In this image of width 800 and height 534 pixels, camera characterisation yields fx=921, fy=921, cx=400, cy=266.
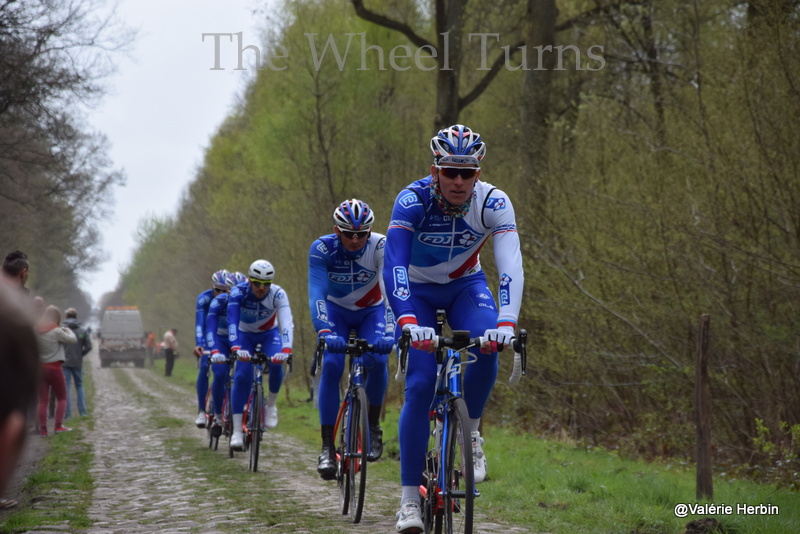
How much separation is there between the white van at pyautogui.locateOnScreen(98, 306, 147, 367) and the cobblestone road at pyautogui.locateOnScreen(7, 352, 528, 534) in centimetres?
3996

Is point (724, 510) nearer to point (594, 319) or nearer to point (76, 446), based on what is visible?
point (594, 319)

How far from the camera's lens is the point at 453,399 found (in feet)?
17.0

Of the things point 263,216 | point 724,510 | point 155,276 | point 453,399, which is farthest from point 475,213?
point 155,276

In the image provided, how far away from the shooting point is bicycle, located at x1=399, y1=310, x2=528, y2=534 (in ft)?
15.8

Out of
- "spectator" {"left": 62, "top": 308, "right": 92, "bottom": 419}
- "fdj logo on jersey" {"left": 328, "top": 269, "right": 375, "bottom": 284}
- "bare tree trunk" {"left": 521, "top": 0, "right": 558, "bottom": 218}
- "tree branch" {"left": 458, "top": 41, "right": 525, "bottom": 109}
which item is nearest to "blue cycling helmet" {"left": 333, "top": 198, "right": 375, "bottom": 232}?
"fdj logo on jersey" {"left": 328, "top": 269, "right": 375, "bottom": 284}

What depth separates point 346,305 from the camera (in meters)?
8.20

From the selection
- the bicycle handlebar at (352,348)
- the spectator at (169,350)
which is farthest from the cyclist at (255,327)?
the spectator at (169,350)

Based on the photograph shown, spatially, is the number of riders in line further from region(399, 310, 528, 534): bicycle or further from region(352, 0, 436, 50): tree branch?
region(352, 0, 436, 50): tree branch

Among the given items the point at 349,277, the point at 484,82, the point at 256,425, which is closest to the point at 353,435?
the point at 349,277

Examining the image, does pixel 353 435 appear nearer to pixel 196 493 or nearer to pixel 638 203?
pixel 196 493

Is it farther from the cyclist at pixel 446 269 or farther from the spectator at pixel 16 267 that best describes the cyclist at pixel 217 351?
the cyclist at pixel 446 269

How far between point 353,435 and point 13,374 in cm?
627

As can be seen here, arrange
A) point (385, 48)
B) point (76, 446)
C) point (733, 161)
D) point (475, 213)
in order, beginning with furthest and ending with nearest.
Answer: point (385, 48) < point (76, 446) < point (733, 161) < point (475, 213)

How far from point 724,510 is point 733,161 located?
5091mm
